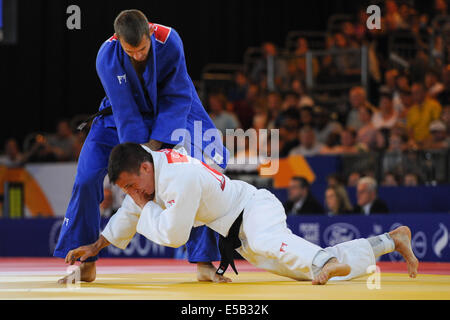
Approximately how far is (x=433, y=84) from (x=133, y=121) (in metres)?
6.66

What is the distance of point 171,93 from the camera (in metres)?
4.55

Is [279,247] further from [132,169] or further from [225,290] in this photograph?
[132,169]

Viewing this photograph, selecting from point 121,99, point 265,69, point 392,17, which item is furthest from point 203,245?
point 392,17

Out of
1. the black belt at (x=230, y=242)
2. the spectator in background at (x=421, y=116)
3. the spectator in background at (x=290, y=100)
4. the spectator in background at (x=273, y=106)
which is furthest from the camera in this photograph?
the spectator in background at (x=290, y=100)

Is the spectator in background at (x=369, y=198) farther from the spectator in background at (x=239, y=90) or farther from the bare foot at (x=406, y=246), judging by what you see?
the spectator in background at (x=239, y=90)

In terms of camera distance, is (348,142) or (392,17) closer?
(348,142)

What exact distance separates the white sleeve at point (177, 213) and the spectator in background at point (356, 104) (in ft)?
21.9

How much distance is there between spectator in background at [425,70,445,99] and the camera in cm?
990

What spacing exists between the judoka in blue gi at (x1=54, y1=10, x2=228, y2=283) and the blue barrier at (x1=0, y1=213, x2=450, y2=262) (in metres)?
3.10

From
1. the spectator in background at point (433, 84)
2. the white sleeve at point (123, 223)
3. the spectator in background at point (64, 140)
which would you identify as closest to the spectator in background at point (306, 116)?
the spectator in background at point (433, 84)

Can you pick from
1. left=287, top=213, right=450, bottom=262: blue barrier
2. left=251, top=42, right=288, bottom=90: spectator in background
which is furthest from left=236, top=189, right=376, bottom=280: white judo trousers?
left=251, top=42, right=288, bottom=90: spectator in background

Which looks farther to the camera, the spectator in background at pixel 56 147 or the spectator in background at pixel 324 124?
the spectator in background at pixel 56 147

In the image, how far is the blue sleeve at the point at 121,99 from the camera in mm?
4387

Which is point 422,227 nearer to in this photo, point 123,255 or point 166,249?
point 166,249
